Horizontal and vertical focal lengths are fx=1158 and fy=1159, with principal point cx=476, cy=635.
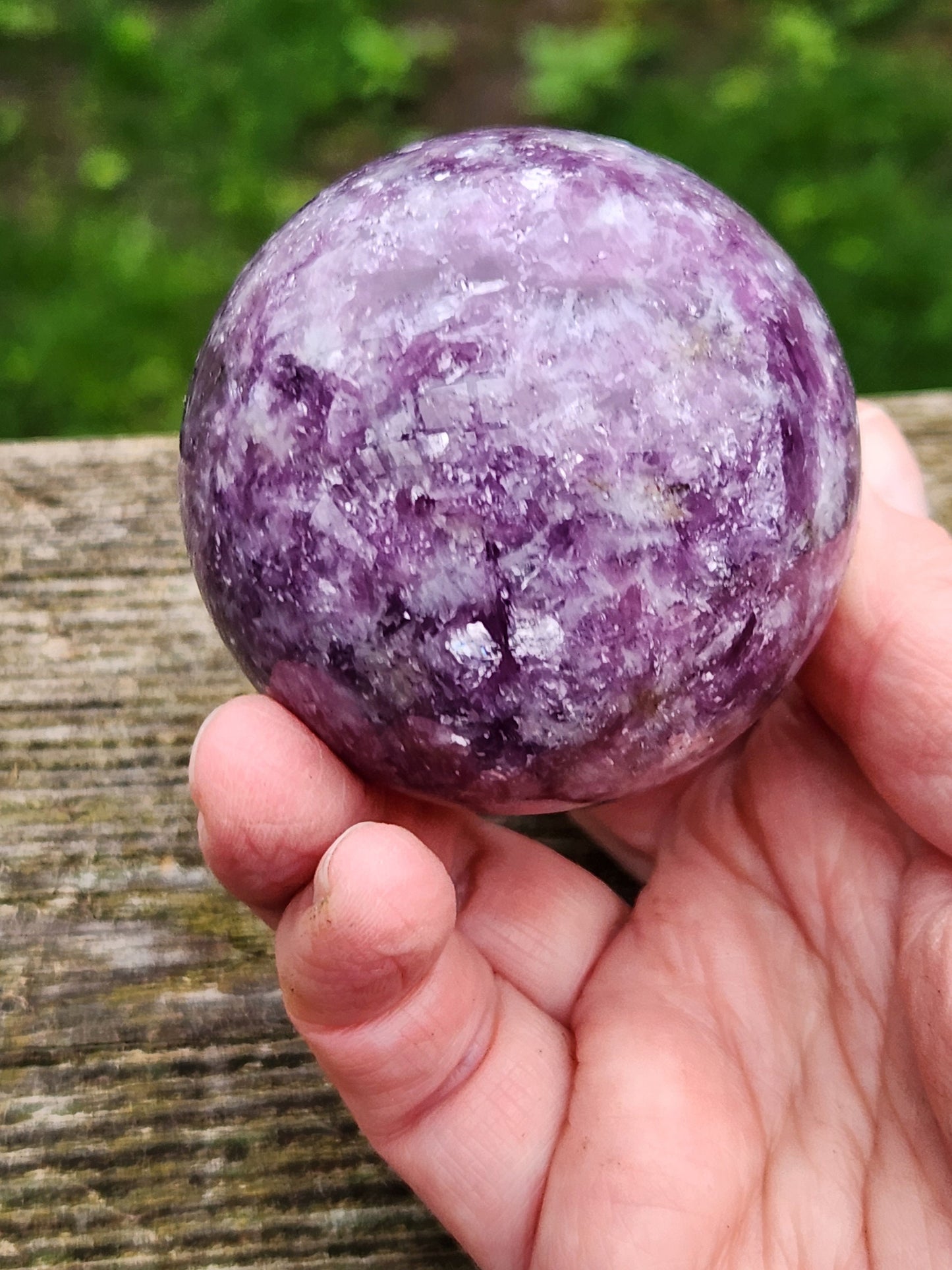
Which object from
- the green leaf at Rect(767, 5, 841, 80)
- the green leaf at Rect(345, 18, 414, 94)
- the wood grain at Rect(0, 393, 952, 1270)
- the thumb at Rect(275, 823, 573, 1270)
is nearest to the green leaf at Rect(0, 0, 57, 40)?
the green leaf at Rect(345, 18, 414, 94)

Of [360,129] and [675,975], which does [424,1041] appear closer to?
[675,975]

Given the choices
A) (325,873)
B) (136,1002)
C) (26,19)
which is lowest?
(136,1002)

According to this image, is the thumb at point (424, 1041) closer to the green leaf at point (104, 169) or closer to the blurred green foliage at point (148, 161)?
the blurred green foliage at point (148, 161)

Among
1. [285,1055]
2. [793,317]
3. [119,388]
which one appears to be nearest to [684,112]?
[119,388]

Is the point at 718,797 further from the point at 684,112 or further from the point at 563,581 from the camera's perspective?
the point at 684,112

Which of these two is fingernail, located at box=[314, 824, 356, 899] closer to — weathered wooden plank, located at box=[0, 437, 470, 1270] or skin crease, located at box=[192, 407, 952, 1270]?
skin crease, located at box=[192, 407, 952, 1270]

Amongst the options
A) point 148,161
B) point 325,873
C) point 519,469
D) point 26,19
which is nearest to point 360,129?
point 148,161
